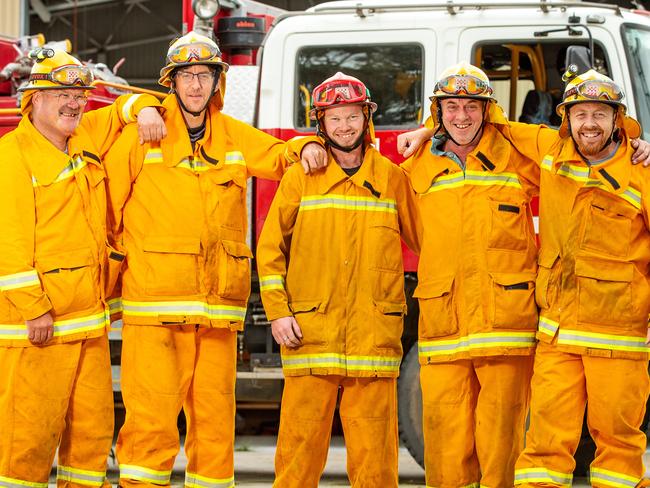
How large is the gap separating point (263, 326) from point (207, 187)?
2.06 meters

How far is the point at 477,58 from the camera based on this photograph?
702cm

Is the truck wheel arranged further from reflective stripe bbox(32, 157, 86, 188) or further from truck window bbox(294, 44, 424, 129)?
reflective stripe bbox(32, 157, 86, 188)

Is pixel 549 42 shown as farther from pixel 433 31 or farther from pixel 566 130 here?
pixel 566 130

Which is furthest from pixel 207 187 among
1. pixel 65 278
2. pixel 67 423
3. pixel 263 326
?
pixel 263 326

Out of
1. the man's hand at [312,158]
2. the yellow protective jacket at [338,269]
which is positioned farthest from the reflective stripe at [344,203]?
the man's hand at [312,158]

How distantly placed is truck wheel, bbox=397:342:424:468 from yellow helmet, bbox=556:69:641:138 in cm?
222

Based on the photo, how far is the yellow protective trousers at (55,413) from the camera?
5246 mm

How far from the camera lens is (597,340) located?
203 inches

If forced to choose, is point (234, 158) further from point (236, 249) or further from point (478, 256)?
point (478, 256)

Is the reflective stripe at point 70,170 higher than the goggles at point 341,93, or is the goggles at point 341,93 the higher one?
the goggles at point 341,93

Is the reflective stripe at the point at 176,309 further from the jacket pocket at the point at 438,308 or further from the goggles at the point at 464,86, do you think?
the goggles at the point at 464,86

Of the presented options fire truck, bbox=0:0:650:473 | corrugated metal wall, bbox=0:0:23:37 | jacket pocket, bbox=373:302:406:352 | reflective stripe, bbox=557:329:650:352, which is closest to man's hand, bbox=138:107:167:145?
jacket pocket, bbox=373:302:406:352

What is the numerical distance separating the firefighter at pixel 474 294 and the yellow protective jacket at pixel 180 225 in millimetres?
817

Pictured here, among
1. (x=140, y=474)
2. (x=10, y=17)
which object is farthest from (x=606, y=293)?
(x=10, y=17)
